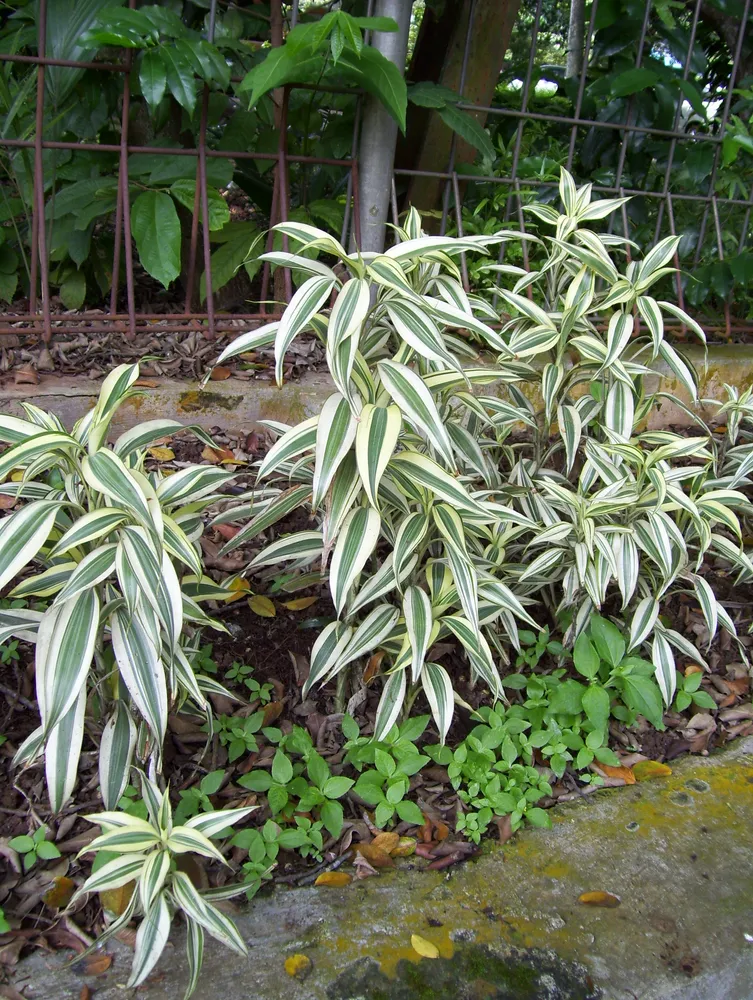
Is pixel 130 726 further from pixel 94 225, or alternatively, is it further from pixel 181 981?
pixel 94 225

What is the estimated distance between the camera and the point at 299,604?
2084 millimetres

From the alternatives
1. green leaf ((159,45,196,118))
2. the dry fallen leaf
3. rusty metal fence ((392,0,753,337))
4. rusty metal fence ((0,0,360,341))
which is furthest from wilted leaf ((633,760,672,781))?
green leaf ((159,45,196,118))

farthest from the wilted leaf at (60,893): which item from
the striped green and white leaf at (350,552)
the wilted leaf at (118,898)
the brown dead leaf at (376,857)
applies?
the striped green and white leaf at (350,552)

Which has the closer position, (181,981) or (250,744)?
(181,981)

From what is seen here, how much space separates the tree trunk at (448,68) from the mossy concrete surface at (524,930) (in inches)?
101

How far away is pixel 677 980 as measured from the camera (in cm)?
136

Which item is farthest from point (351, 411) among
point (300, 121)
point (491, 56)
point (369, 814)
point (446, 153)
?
point (491, 56)

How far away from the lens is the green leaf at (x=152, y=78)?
2352mm

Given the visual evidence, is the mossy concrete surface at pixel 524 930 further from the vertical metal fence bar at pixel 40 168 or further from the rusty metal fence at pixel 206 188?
the vertical metal fence bar at pixel 40 168

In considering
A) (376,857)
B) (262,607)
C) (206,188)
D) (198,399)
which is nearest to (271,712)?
(262,607)

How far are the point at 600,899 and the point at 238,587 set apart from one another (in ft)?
3.66

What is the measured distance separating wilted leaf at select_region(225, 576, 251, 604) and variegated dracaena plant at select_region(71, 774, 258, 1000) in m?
0.78

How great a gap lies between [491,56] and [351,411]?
2.38 meters

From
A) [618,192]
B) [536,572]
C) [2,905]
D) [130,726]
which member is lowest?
[2,905]
